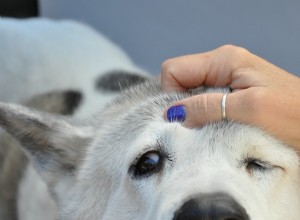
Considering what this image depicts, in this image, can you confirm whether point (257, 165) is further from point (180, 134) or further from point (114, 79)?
point (114, 79)

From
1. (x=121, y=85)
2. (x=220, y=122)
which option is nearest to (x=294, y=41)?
(x=121, y=85)

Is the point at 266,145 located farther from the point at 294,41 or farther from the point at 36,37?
the point at 36,37

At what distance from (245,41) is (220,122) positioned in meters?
1.40

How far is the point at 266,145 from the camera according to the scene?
1495 mm

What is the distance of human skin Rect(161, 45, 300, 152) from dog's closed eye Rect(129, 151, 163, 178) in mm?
108

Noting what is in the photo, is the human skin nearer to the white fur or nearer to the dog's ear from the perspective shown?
the dog's ear

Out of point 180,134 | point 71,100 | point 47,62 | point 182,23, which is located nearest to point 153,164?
point 180,134

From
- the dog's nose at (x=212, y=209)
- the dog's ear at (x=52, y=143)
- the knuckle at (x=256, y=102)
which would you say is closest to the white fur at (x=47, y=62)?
the dog's ear at (x=52, y=143)

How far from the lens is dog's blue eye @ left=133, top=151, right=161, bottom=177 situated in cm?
152

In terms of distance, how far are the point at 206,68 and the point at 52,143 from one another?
54cm

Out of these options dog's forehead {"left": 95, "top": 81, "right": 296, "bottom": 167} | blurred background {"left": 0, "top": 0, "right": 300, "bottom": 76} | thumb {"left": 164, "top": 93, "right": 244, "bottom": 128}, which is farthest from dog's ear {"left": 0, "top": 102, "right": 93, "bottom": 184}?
blurred background {"left": 0, "top": 0, "right": 300, "bottom": 76}

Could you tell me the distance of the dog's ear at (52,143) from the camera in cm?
184

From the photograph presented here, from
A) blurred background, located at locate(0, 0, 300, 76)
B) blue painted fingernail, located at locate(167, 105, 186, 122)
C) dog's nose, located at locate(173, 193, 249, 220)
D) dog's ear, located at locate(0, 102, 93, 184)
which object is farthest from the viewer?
blurred background, located at locate(0, 0, 300, 76)

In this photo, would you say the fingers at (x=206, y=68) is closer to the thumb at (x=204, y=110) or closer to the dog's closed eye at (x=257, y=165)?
the thumb at (x=204, y=110)
